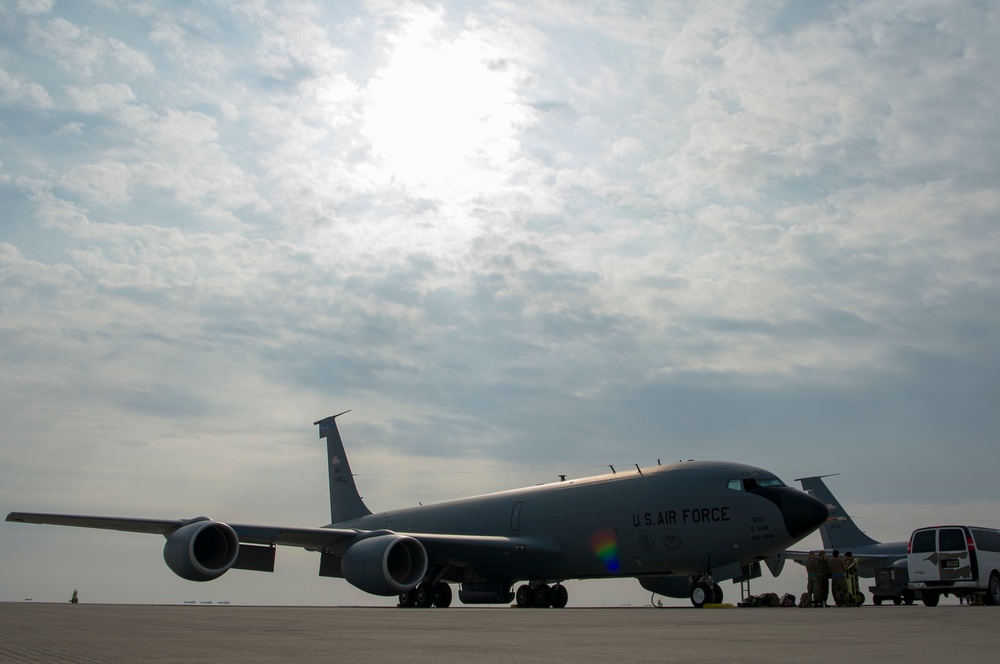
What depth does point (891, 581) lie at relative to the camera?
86.9ft

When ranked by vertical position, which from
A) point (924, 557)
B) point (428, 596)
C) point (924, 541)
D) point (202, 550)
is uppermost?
point (924, 541)

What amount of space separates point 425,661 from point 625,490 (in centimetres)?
1886

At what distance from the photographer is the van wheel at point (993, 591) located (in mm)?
20188

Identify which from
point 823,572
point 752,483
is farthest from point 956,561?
point 752,483

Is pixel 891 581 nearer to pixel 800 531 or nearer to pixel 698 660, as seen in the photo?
pixel 800 531

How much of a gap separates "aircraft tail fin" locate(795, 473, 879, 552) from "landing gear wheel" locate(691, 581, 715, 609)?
1696 cm

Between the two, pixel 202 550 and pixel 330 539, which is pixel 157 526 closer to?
pixel 202 550

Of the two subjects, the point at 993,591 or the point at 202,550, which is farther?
the point at 202,550

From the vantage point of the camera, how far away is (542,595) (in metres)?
27.2

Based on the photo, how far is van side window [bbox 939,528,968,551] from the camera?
1995 cm

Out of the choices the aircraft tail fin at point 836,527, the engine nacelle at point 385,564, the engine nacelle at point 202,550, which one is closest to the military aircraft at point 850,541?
the aircraft tail fin at point 836,527

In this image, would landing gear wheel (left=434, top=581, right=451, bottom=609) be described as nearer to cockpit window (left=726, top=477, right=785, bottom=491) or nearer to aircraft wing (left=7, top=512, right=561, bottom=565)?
aircraft wing (left=7, top=512, right=561, bottom=565)

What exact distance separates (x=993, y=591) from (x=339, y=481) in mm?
25667

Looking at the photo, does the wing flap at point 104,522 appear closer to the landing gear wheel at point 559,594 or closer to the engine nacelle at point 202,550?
the engine nacelle at point 202,550
